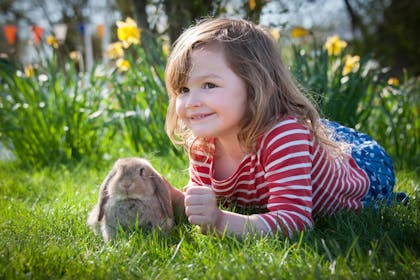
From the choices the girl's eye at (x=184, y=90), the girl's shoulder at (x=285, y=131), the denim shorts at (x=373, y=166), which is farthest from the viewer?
the denim shorts at (x=373, y=166)

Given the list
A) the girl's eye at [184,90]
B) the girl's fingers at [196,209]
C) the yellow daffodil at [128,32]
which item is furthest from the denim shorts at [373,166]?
the yellow daffodil at [128,32]

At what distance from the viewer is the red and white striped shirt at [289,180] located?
6.17ft

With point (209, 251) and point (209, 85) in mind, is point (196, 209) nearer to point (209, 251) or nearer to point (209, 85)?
point (209, 251)

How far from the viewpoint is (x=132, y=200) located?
6.30 feet

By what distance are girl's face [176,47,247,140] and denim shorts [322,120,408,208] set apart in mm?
668

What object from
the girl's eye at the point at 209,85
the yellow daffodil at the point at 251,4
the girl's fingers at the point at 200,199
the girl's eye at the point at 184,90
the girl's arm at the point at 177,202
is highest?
the yellow daffodil at the point at 251,4

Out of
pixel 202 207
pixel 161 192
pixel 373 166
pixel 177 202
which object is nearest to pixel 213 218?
pixel 202 207

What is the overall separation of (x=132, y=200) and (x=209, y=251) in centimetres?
42

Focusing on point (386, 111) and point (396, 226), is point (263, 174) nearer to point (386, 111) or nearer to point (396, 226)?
point (396, 226)

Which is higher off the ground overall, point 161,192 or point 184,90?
point 184,90

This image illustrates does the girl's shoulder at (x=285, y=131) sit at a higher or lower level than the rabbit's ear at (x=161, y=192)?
higher

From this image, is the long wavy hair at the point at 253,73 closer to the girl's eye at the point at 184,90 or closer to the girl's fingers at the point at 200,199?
the girl's eye at the point at 184,90

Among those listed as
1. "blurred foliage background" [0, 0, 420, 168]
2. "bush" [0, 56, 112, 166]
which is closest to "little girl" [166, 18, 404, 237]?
"blurred foliage background" [0, 0, 420, 168]

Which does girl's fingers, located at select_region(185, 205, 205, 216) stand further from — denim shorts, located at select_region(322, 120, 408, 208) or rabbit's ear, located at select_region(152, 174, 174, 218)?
denim shorts, located at select_region(322, 120, 408, 208)
